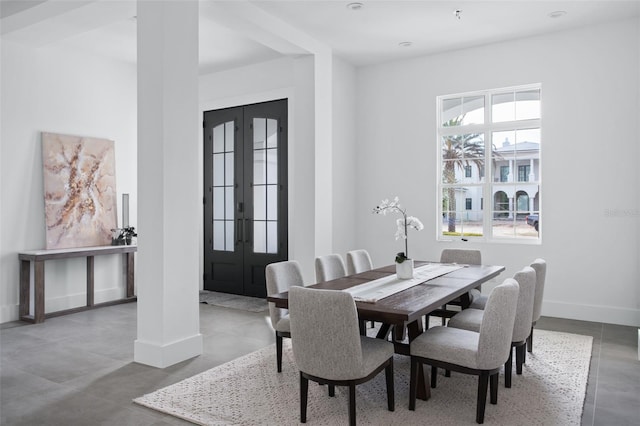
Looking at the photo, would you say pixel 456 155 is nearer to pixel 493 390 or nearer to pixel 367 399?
pixel 493 390

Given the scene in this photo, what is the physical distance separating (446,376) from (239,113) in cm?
492

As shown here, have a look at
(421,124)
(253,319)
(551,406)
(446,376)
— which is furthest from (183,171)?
(421,124)

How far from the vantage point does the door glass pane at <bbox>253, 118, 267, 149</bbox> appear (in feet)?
22.5

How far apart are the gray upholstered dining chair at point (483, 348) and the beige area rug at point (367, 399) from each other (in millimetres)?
204

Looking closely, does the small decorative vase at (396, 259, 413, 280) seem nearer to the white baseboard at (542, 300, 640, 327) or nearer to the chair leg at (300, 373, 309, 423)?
the chair leg at (300, 373, 309, 423)

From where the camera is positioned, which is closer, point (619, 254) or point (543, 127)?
point (619, 254)

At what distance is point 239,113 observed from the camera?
706 centimetres

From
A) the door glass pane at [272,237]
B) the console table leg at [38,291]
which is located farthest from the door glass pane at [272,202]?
the console table leg at [38,291]

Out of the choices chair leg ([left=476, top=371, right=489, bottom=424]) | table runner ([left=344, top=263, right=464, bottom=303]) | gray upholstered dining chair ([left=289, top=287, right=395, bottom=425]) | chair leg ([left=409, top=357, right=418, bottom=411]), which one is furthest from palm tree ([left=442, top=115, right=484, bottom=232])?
gray upholstered dining chair ([left=289, top=287, right=395, bottom=425])

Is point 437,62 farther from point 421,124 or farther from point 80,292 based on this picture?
point 80,292

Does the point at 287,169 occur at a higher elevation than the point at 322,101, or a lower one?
lower

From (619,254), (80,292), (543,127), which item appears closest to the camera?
(619,254)

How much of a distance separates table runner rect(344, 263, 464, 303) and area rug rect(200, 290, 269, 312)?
253 centimetres

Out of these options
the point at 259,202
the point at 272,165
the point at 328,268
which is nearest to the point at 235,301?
the point at 259,202
